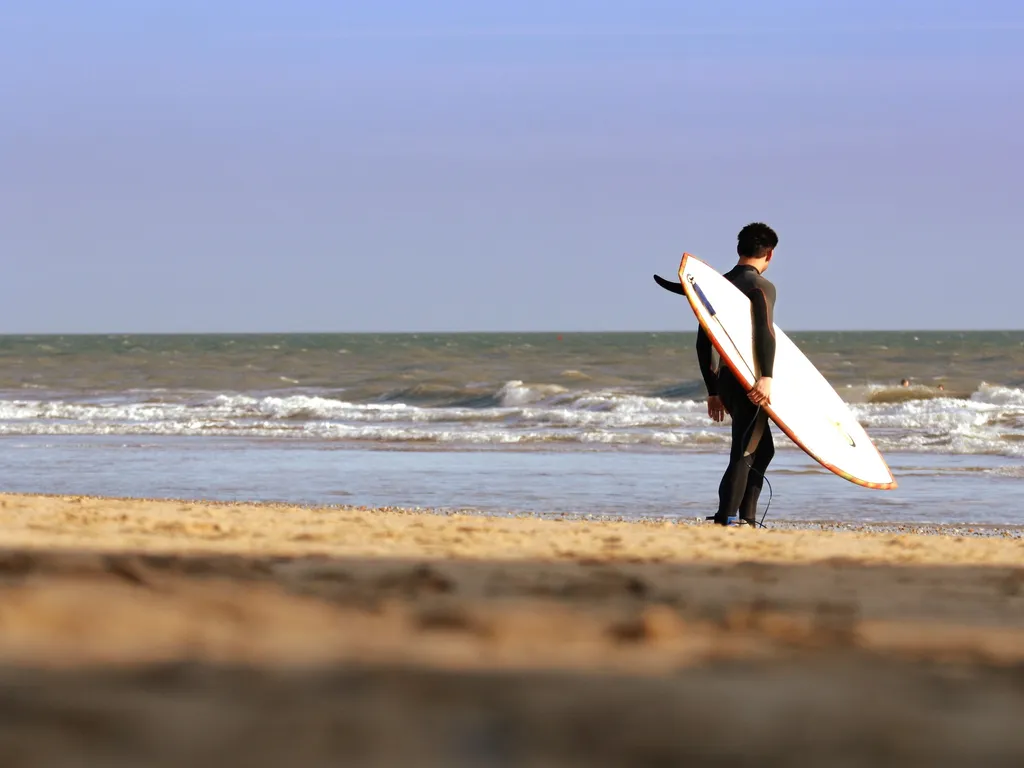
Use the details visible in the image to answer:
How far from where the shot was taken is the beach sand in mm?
2010

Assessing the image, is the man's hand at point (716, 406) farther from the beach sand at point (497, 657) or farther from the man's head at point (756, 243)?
the beach sand at point (497, 657)

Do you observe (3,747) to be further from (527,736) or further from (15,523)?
(15,523)

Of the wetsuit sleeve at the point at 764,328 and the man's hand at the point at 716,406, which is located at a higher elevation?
the wetsuit sleeve at the point at 764,328

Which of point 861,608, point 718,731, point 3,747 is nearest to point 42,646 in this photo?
point 3,747

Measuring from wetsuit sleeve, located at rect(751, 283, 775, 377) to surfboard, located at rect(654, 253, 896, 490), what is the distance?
0.11 feet

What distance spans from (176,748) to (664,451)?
12.8 m

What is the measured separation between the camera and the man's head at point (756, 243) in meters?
5.87

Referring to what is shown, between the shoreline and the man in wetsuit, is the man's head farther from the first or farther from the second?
the shoreline

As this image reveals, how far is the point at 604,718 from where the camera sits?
215cm

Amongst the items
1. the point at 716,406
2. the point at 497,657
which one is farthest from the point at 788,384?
the point at 497,657

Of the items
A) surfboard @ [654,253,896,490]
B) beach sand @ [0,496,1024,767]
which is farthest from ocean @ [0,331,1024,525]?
beach sand @ [0,496,1024,767]

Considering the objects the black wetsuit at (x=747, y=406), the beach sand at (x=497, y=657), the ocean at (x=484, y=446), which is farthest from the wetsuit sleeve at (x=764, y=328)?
the ocean at (x=484, y=446)

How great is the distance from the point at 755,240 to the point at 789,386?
91 centimetres

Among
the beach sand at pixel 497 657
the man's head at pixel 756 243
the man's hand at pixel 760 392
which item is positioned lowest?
the beach sand at pixel 497 657
